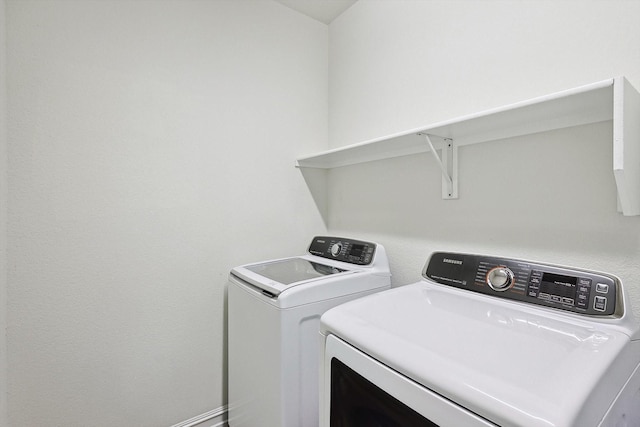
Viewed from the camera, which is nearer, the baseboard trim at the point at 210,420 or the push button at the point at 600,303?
the push button at the point at 600,303

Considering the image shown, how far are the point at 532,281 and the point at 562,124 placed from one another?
577 mm

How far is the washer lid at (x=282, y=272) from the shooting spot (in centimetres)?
128

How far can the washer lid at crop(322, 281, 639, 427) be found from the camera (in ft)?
1.71

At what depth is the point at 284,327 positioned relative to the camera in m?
1.16

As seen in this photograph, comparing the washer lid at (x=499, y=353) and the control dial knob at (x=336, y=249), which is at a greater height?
the control dial knob at (x=336, y=249)

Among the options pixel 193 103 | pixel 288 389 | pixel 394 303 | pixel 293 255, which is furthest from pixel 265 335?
pixel 193 103

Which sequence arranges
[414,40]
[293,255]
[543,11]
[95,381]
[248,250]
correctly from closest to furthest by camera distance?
[543,11], [95,381], [414,40], [248,250], [293,255]

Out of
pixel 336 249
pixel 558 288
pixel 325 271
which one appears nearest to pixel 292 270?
pixel 325 271

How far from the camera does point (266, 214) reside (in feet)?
6.19

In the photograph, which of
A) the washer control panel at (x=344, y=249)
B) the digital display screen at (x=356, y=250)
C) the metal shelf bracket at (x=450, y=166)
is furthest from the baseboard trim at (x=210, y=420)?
the metal shelf bracket at (x=450, y=166)

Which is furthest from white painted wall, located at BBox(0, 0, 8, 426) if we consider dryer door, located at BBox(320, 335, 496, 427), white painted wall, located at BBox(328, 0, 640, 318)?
white painted wall, located at BBox(328, 0, 640, 318)

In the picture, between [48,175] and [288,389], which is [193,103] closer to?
[48,175]

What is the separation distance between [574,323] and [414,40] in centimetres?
147

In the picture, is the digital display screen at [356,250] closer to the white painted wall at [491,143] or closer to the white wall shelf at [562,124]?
the white painted wall at [491,143]
